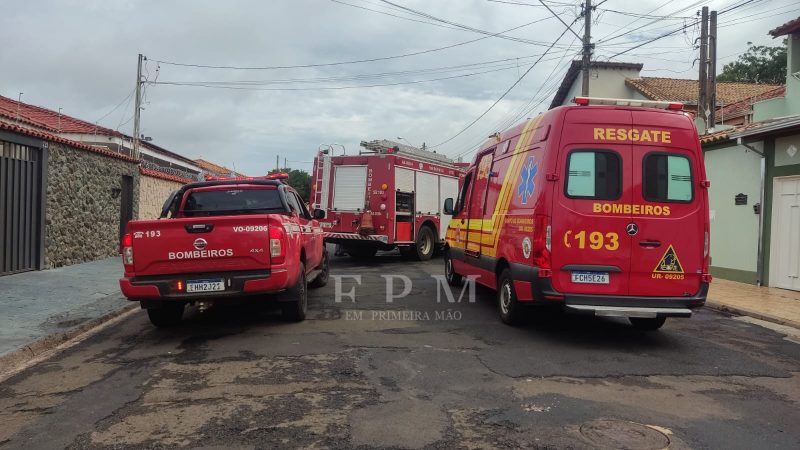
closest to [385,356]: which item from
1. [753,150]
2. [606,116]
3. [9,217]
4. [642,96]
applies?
[606,116]

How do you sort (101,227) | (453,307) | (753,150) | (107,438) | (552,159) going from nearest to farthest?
1. (107,438)
2. (552,159)
3. (453,307)
4. (753,150)
5. (101,227)

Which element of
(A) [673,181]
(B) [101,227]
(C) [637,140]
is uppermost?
(C) [637,140]

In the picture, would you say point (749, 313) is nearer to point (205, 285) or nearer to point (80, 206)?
point (205, 285)

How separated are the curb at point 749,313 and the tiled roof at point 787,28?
9.42 m

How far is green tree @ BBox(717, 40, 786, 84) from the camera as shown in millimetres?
36562

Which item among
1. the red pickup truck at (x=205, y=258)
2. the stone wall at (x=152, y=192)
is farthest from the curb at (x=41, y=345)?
the stone wall at (x=152, y=192)

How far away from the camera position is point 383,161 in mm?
15203

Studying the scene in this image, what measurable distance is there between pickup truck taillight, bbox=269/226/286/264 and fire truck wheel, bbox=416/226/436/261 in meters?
9.94

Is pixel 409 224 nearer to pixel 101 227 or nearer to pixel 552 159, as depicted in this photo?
pixel 101 227

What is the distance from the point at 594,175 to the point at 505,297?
1928mm

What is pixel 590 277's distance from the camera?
6.31 meters

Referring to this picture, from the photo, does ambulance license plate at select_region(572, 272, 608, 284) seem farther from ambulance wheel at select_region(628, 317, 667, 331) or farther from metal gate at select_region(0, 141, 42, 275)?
metal gate at select_region(0, 141, 42, 275)

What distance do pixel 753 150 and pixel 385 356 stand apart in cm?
995

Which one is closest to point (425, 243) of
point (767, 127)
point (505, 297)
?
point (767, 127)
